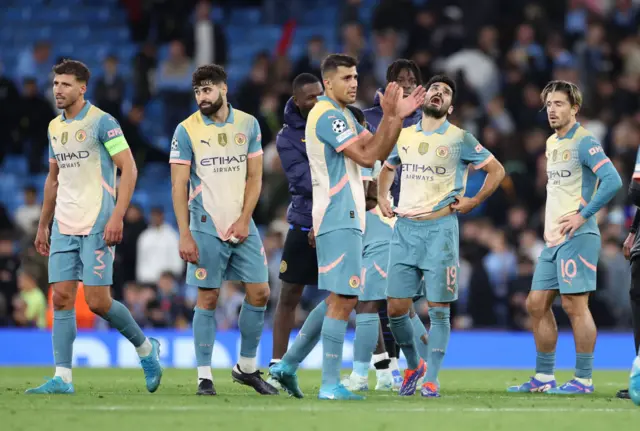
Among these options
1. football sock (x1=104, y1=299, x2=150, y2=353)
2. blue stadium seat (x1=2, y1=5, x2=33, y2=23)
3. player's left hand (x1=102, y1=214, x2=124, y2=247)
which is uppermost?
blue stadium seat (x1=2, y1=5, x2=33, y2=23)

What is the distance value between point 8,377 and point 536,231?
8712 mm

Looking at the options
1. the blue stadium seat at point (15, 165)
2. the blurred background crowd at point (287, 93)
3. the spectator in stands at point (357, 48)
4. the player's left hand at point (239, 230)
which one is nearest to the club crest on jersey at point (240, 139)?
the player's left hand at point (239, 230)

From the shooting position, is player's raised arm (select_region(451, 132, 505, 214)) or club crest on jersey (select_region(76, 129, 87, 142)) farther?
player's raised arm (select_region(451, 132, 505, 214))

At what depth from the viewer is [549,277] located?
11.3 m

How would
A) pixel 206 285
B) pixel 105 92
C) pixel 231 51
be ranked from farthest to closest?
1. pixel 231 51
2. pixel 105 92
3. pixel 206 285

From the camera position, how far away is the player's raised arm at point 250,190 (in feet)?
33.8

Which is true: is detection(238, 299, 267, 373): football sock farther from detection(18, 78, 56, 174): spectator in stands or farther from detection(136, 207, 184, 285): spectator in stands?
detection(18, 78, 56, 174): spectator in stands

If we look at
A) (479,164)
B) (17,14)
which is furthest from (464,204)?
(17,14)

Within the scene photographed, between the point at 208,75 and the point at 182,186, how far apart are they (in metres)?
0.88

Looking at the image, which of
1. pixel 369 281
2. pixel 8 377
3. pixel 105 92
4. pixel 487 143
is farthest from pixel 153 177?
pixel 369 281

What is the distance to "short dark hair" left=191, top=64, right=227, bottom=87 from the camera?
10227 millimetres

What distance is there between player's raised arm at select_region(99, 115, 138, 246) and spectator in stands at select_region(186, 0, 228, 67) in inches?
452

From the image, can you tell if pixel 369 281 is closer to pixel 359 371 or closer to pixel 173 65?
pixel 359 371

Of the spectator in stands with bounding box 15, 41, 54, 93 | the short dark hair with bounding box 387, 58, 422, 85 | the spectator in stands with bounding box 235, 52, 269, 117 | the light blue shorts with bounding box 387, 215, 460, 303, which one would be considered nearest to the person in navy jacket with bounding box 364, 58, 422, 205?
the short dark hair with bounding box 387, 58, 422, 85
